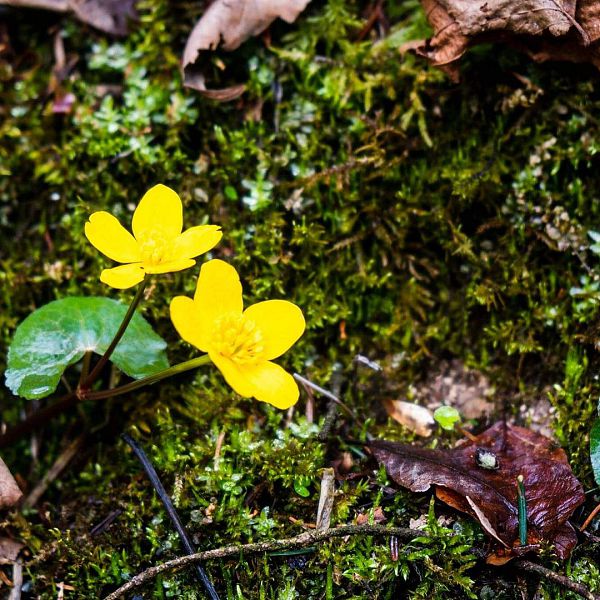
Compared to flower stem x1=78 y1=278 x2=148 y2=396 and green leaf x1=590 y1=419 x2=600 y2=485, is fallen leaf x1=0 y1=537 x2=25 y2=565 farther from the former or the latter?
green leaf x1=590 y1=419 x2=600 y2=485

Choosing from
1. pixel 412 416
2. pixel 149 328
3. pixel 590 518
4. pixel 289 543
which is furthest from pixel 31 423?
pixel 590 518

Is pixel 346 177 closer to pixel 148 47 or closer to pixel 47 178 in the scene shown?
pixel 148 47

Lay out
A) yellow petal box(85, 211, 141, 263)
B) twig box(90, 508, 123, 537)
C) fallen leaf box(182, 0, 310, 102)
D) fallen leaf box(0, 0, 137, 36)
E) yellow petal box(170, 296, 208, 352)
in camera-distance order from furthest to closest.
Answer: fallen leaf box(0, 0, 137, 36) < fallen leaf box(182, 0, 310, 102) < twig box(90, 508, 123, 537) < yellow petal box(85, 211, 141, 263) < yellow petal box(170, 296, 208, 352)

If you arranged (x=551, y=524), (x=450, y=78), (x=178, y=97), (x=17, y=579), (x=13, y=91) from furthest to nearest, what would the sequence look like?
(x=13, y=91)
(x=178, y=97)
(x=450, y=78)
(x=17, y=579)
(x=551, y=524)

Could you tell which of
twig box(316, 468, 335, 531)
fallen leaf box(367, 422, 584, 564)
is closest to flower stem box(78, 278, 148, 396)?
twig box(316, 468, 335, 531)

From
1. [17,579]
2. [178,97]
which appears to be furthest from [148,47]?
[17,579]

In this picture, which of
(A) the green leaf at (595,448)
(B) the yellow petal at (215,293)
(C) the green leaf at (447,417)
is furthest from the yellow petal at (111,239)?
(A) the green leaf at (595,448)

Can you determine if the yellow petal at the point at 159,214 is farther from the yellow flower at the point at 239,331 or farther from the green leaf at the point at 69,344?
the green leaf at the point at 69,344
